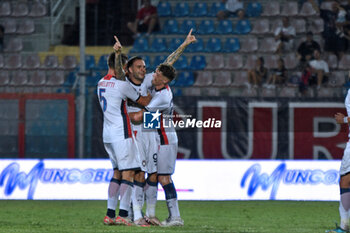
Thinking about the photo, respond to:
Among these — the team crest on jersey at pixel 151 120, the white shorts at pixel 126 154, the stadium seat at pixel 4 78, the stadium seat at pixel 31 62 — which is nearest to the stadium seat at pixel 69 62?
the stadium seat at pixel 31 62

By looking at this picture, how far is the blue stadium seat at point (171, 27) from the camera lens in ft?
59.5

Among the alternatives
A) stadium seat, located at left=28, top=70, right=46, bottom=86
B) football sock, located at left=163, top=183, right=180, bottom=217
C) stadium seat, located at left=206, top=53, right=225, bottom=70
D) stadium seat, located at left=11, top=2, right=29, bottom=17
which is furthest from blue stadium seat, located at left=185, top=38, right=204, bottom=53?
football sock, located at left=163, top=183, right=180, bottom=217

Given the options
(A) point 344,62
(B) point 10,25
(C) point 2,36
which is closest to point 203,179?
(A) point 344,62

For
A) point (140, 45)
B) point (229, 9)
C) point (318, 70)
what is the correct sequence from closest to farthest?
point (318, 70) < point (140, 45) < point (229, 9)

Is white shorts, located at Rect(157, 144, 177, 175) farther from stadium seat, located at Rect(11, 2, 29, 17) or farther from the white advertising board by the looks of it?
stadium seat, located at Rect(11, 2, 29, 17)

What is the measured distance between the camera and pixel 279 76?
16.3 m

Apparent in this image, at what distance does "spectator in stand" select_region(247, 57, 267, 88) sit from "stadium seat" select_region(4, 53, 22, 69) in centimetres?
513

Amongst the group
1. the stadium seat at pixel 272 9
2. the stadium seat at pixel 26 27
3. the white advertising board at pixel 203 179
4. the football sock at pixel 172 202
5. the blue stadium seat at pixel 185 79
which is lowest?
the white advertising board at pixel 203 179

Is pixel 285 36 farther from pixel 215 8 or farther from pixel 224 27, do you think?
pixel 215 8

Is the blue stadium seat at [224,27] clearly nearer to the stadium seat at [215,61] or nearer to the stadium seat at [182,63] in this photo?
the stadium seat at [215,61]

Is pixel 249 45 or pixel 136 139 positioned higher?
pixel 249 45

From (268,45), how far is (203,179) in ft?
15.1

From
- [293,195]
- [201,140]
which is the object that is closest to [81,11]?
[201,140]

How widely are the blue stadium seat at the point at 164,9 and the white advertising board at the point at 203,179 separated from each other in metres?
5.40
